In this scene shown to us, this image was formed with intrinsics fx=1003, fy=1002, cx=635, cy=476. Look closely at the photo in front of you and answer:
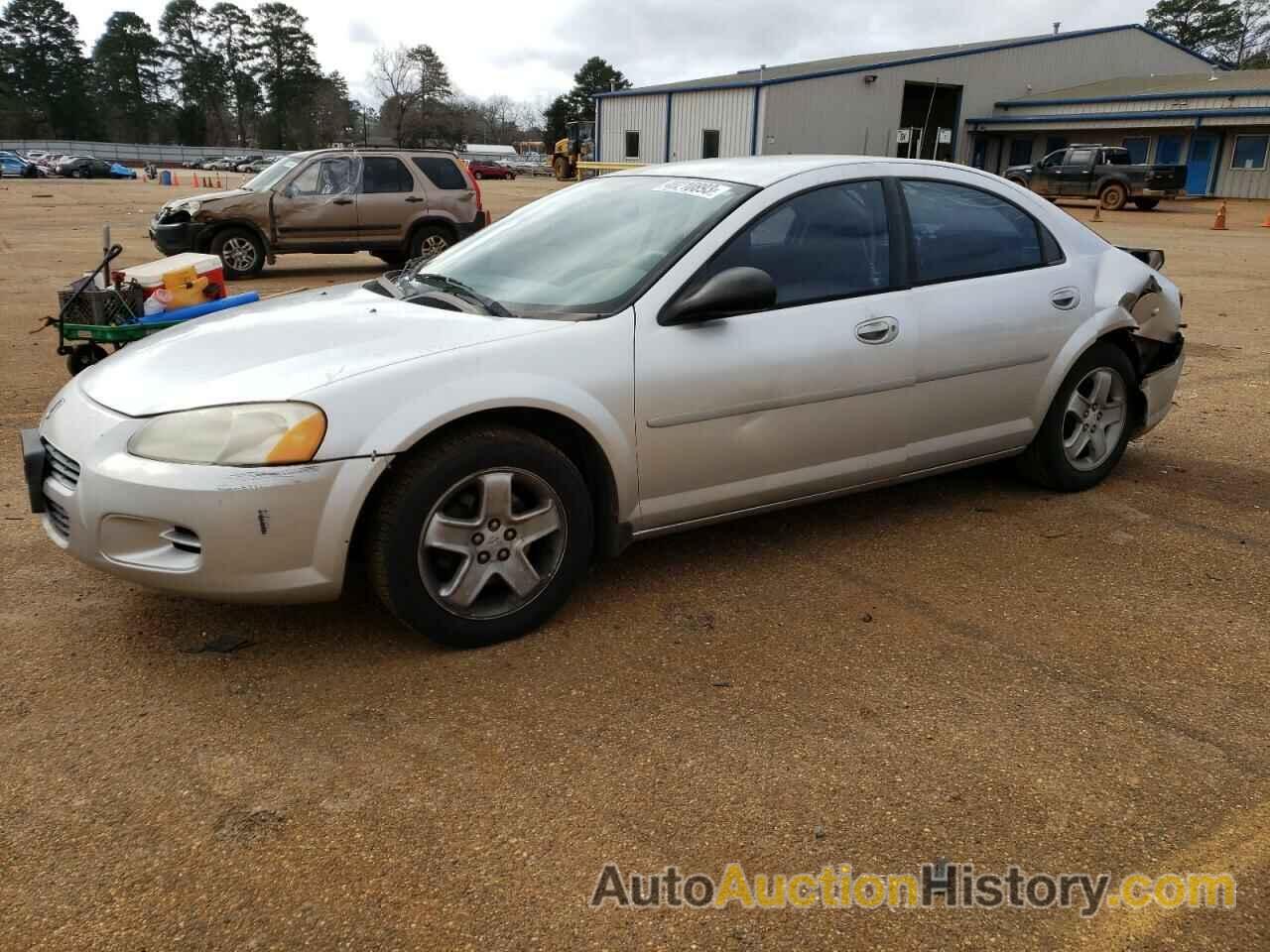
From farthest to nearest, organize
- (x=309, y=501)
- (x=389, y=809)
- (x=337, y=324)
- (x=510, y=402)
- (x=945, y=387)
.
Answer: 1. (x=945, y=387)
2. (x=337, y=324)
3. (x=510, y=402)
4. (x=309, y=501)
5. (x=389, y=809)

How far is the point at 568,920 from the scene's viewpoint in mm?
2135

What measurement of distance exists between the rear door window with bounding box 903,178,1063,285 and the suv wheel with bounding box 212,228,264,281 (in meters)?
10.7

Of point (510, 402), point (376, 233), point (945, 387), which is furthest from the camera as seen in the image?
point (376, 233)

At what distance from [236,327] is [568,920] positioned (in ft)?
7.88

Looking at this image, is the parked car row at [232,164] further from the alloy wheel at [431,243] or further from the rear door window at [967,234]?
the rear door window at [967,234]

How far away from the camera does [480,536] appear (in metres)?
3.17

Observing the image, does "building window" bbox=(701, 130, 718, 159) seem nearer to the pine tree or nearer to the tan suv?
the tan suv

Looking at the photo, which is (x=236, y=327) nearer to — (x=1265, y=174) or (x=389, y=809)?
(x=389, y=809)

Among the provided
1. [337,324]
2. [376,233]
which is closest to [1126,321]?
[337,324]

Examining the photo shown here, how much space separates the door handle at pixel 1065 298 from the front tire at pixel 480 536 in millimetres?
2402

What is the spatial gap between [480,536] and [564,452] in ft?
1.41

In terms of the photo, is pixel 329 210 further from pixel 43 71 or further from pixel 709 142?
pixel 43 71

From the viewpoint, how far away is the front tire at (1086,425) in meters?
4.59

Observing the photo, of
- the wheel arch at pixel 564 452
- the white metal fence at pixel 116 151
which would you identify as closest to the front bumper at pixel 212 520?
the wheel arch at pixel 564 452
